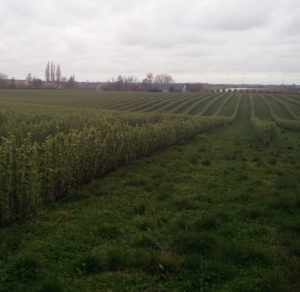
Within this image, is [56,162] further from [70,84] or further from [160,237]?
[70,84]

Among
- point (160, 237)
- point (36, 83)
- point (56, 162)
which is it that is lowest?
point (160, 237)

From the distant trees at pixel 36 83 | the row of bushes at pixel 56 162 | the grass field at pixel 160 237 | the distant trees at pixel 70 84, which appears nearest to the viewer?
the grass field at pixel 160 237

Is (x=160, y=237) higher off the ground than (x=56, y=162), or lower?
lower

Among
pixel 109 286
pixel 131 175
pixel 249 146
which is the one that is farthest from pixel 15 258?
pixel 249 146

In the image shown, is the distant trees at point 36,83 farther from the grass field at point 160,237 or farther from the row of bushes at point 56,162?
the grass field at point 160,237

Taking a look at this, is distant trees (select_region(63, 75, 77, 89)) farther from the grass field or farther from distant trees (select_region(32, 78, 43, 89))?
the grass field

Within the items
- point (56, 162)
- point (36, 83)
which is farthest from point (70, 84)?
point (56, 162)

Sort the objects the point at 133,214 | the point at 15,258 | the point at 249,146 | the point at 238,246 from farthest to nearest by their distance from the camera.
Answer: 1. the point at 249,146
2. the point at 133,214
3. the point at 238,246
4. the point at 15,258

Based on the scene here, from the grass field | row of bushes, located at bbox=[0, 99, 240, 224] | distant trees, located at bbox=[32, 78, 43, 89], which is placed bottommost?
the grass field

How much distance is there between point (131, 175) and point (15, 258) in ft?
19.3

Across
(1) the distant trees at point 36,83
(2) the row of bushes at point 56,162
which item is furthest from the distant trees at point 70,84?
(2) the row of bushes at point 56,162

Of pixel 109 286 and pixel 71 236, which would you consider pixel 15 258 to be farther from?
pixel 109 286

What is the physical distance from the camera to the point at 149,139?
44.7 feet

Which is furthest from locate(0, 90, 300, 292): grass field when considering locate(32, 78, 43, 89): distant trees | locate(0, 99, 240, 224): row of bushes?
locate(32, 78, 43, 89): distant trees
